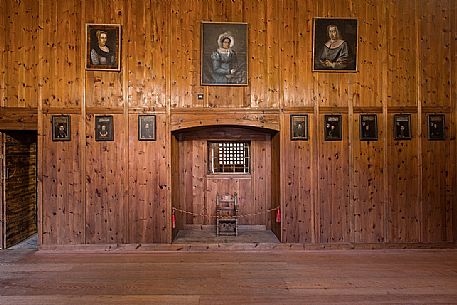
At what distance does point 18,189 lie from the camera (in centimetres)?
→ 685

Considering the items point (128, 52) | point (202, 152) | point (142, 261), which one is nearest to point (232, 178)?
point (202, 152)

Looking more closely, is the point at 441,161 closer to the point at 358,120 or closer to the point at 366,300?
the point at 358,120

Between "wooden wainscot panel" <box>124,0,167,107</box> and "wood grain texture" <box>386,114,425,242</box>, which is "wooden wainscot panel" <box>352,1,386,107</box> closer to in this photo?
"wood grain texture" <box>386,114,425,242</box>

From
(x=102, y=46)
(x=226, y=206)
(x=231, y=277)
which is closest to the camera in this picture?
Answer: (x=231, y=277)

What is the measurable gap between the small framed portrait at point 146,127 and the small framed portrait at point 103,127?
0.51 metres

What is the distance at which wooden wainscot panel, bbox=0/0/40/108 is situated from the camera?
246 inches

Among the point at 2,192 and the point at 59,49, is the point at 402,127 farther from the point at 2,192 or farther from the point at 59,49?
the point at 2,192

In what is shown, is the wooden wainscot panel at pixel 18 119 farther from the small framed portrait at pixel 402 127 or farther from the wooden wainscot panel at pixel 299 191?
the small framed portrait at pixel 402 127

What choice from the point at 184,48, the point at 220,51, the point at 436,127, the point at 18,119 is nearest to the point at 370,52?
the point at 436,127

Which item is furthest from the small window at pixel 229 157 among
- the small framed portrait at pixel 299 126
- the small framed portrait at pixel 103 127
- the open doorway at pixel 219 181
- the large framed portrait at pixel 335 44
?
the large framed portrait at pixel 335 44

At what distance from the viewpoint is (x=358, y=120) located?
641 centimetres

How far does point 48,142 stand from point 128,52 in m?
2.18

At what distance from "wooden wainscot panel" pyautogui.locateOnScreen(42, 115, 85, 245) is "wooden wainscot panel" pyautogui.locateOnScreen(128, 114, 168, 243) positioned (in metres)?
0.93

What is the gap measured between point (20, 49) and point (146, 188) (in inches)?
132
